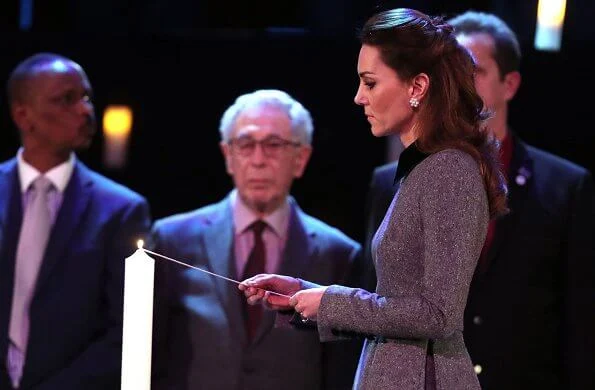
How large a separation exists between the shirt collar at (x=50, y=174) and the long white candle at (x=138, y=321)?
2.11 meters

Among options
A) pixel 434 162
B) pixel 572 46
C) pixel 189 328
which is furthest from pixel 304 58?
pixel 434 162

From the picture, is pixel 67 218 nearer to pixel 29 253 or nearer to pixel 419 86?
pixel 29 253

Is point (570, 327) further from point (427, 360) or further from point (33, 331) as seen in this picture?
point (33, 331)

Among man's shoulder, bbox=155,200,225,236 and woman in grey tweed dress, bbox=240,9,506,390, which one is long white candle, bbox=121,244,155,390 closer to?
woman in grey tweed dress, bbox=240,9,506,390

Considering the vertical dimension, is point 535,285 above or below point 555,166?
below

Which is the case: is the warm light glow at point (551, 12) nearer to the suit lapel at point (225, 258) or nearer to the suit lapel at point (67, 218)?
the suit lapel at point (225, 258)

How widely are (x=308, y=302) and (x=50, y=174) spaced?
1.85m

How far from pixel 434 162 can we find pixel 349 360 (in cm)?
133

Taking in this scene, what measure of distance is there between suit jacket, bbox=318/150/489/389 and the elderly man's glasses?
4.31 ft

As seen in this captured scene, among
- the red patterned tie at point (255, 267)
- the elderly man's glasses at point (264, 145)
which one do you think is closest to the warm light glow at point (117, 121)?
the elderly man's glasses at point (264, 145)

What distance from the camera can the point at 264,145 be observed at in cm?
375

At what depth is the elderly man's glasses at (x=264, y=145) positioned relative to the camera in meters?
3.74

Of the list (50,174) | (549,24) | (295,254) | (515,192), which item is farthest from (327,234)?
(549,24)

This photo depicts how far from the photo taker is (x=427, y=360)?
243cm
